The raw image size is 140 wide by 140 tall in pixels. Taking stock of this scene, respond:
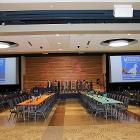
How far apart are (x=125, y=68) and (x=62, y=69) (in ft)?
17.2

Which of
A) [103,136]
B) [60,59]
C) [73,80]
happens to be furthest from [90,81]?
[103,136]

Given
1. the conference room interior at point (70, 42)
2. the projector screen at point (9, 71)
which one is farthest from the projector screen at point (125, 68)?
the projector screen at point (9, 71)

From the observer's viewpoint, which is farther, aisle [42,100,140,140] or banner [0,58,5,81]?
banner [0,58,5,81]

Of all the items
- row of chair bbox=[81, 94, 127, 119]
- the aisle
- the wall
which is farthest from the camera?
the wall

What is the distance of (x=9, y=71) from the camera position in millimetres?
25812

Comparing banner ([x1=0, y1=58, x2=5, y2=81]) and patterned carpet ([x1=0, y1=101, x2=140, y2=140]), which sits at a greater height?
banner ([x1=0, y1=58, x2=5, y2=81])

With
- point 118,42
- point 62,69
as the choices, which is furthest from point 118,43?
point 62,69

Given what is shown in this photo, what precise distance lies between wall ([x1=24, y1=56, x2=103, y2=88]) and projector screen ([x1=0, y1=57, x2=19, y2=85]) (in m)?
1.12

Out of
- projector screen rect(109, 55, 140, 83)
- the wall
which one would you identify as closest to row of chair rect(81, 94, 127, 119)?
projector screen rect(109, 55, 140, 83)

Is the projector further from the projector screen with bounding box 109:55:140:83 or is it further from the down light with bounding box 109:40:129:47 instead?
the projector screen with bounding box 109:55:140:83

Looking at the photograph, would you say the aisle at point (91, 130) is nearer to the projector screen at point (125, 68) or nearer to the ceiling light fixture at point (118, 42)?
the ceiling light fixture at point (118, 42)

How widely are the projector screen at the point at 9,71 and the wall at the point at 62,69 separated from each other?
Result: 1.12 meters

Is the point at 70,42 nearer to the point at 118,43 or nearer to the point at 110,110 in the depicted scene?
the point at 118,43

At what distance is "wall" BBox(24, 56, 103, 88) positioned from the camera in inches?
1048
